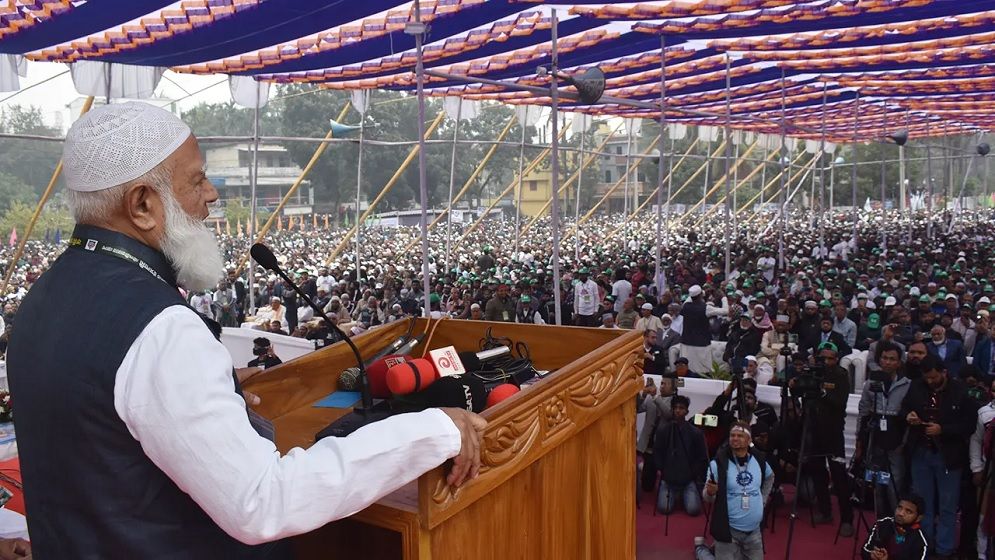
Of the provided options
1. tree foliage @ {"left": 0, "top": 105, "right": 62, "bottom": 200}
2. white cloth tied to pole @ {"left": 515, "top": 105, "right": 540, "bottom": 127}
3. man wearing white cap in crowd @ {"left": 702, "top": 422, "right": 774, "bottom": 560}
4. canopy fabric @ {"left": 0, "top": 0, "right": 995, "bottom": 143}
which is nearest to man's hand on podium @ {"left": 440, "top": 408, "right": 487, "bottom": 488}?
man wearing white cap in crowd @ {"left": 702, "top": 422, "right": 774, "bottom": 560}

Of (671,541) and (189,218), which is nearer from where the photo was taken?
(189,218)

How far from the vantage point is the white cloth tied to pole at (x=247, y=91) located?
12.6 metres

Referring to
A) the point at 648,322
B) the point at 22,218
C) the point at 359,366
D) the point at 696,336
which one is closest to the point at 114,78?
the point at 648,322

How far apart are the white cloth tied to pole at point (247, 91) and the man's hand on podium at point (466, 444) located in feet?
40.6

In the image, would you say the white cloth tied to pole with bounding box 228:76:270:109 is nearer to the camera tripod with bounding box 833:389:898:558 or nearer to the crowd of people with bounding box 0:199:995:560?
the crowd of people with bounding box 0:199:995:560

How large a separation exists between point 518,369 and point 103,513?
0.94 meters

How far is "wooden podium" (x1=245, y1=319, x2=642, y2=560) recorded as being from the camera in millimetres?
1271

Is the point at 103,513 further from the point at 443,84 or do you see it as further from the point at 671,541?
the point at 443,84

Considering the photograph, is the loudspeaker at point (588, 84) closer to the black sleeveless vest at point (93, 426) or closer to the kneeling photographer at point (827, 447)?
the kneeling photographer at point (827, 447)

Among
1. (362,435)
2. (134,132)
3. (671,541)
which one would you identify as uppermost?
(134,132)

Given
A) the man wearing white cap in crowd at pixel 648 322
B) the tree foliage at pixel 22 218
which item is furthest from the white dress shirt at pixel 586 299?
the tree foliage at pixel 22 218

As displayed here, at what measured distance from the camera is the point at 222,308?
43.7ft

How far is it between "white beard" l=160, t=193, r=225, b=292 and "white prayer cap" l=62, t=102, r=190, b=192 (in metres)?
0.06

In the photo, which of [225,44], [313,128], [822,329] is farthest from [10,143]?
[822,329]
